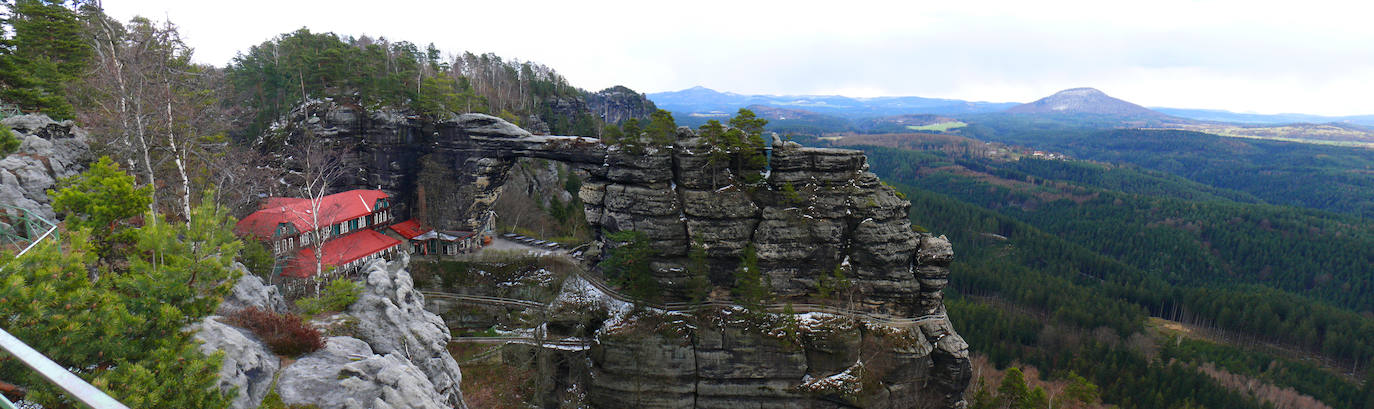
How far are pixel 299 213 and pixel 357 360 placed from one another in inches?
1032

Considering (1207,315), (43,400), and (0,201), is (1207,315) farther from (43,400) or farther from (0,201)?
(0,201)

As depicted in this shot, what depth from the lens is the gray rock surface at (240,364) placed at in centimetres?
1163

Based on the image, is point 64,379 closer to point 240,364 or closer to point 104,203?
point 240,364

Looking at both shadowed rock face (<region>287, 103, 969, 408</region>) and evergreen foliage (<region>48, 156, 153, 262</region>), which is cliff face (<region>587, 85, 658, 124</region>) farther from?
evergreen foliage (<region>48, 156, 153, 262</region>)

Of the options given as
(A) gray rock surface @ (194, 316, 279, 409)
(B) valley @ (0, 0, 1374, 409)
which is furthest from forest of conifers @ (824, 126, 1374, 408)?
(A) gray rock surface @ (194, 316, 279, 409)

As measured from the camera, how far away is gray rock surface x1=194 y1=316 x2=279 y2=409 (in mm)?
11633

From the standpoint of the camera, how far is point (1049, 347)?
214 ft

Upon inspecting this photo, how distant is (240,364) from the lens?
40.1 feet

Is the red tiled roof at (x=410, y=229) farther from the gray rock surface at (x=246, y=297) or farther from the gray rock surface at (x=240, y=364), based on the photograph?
the gray rock surface at (x=240, y=364)

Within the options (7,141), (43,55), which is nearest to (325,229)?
(7,141)

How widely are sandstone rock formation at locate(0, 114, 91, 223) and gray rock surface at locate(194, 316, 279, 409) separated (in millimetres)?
11217

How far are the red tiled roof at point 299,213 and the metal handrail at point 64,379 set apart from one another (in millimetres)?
31949

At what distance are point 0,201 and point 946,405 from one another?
46717 millimetres

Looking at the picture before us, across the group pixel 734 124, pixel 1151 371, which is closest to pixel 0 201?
pixel 734 124
